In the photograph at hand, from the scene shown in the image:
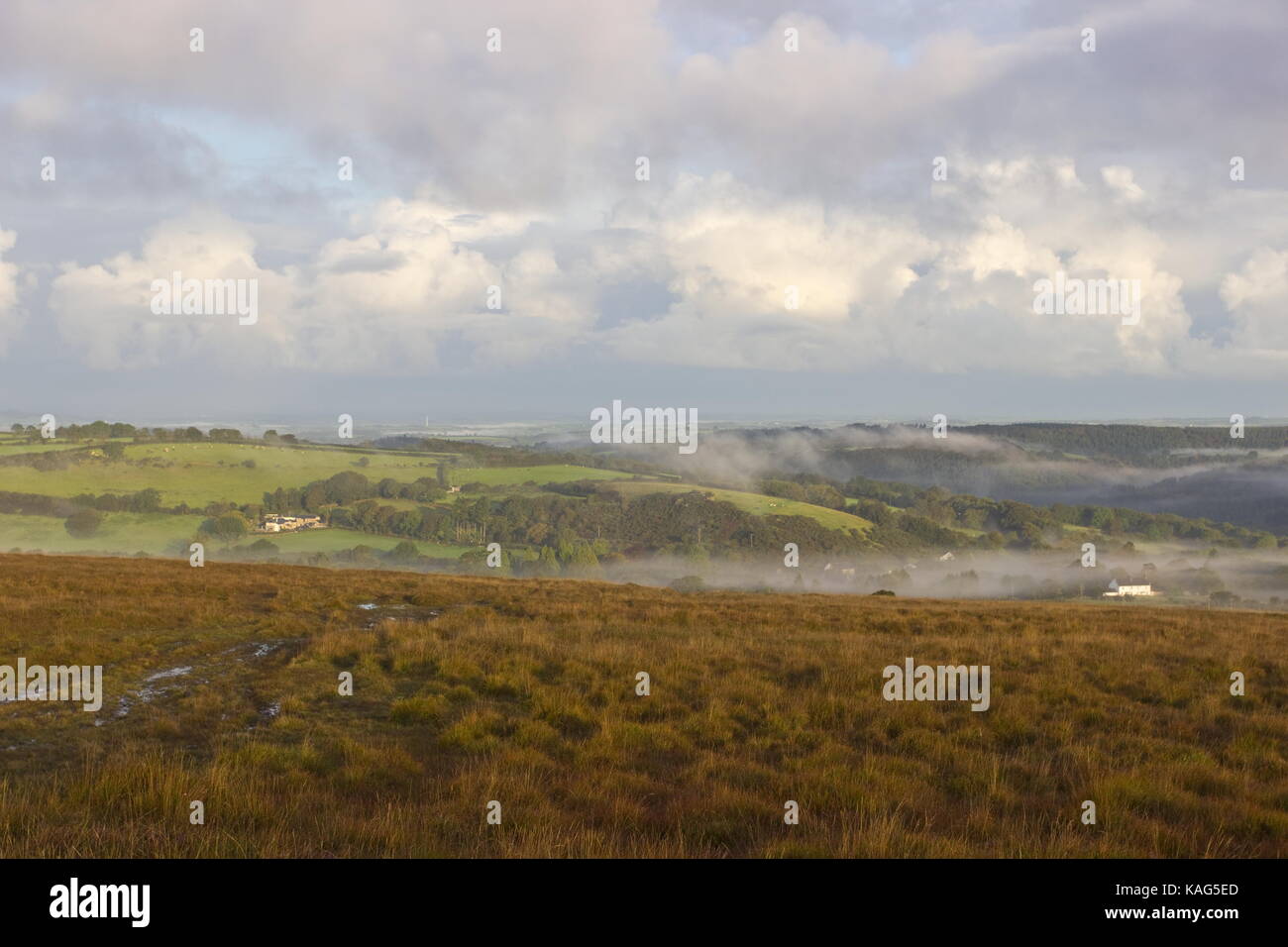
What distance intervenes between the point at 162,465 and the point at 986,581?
544ft

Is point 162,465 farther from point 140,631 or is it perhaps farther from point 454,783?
point 454,783

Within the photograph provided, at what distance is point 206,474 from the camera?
4636 inches

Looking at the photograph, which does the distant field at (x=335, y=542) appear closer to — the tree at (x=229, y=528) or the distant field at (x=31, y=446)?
the tree at (x=229, y=528)

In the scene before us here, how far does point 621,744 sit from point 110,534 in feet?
379

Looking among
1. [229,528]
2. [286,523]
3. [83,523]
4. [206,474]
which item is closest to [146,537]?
[229,528]

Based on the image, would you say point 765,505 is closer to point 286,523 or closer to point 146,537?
point 286,523

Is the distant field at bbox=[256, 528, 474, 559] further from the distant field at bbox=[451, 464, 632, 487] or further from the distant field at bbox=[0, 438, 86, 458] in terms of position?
the distant field at bbox=[0, 438, 86, 458]

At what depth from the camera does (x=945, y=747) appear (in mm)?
8383

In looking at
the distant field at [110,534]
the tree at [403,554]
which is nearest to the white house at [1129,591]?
the tree at [403,554]

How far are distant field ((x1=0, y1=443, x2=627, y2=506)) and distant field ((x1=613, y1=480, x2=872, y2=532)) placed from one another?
28.4 metres

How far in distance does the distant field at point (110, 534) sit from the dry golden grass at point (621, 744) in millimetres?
94732

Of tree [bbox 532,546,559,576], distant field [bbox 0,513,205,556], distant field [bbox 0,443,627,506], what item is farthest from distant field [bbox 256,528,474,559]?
distant field [bbox 0,443,627,506]
